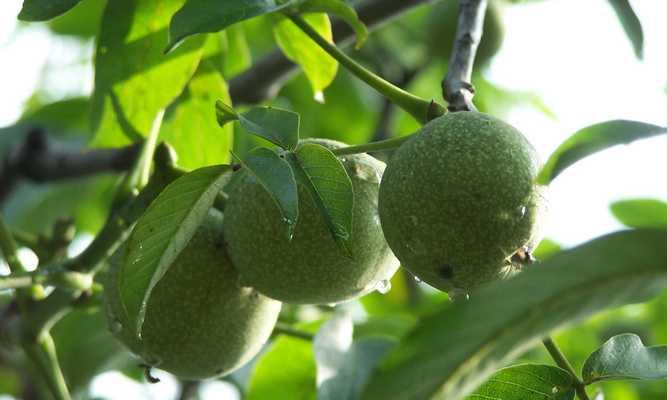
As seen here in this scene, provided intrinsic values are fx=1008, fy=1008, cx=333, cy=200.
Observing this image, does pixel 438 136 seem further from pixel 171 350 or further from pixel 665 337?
pixel 665 337

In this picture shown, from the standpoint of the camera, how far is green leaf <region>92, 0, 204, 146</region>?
1.72 metres

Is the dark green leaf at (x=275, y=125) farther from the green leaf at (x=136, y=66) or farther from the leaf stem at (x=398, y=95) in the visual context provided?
the green leaf at (x=136, y=66)

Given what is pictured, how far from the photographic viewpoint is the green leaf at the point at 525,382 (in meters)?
1.39

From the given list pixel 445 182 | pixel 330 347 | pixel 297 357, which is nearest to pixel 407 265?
pixel 445 182

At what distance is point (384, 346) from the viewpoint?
1.68 meters

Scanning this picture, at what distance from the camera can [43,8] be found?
1445 mm

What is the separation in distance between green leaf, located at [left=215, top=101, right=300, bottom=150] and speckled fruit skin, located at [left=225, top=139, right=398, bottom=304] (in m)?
0.14

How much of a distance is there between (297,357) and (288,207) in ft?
3.01

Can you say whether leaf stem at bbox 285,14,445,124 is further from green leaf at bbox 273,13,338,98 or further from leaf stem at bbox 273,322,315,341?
leaf stem at bbox 273,322,315,341

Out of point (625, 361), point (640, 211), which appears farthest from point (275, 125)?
point (640, 211)

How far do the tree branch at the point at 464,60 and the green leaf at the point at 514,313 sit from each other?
1.76 ft

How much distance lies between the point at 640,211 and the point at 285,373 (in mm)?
1012

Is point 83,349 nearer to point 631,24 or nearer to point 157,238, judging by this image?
point 157,238

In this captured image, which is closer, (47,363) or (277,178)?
(277,178)
